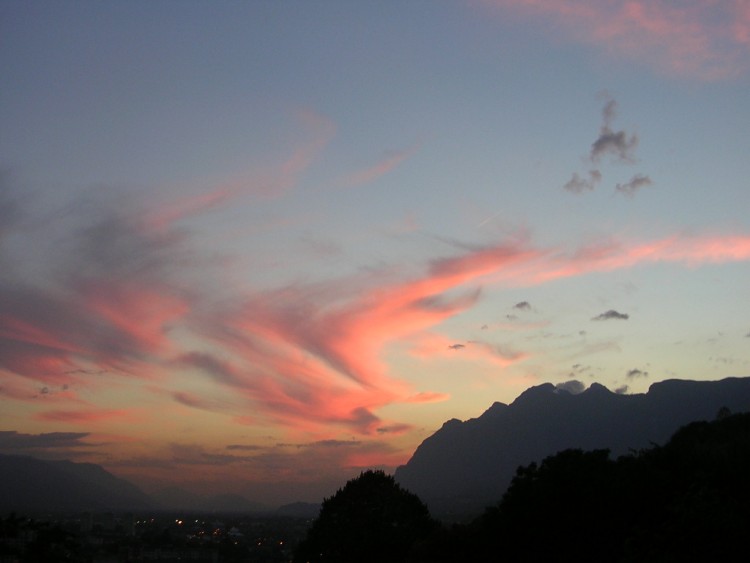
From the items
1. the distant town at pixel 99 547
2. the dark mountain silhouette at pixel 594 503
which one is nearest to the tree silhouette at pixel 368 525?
the dark mountain silhouette at pixel 594 503

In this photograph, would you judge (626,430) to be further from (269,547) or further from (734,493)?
(734,493)

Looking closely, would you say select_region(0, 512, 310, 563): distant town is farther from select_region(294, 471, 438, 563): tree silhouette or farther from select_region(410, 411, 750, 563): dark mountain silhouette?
select_region(410, 411, 750, 563): dark mountain silhouette

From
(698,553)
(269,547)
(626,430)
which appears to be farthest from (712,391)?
(698,553)

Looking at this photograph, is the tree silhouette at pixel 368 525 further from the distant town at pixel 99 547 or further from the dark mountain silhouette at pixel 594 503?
the distant town at pixel 99 547

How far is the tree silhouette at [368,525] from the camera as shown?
1519 inches

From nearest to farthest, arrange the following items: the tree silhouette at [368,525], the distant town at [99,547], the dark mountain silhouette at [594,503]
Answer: the distant town at [99,547] → the dark mountain silhouette at [594,503] → the tree silhouette at [368,525]

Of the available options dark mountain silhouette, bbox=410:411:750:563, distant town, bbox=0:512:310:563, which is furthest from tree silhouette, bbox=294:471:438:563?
distant town, bbox=0:512:310:563

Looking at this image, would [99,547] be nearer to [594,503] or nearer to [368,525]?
[368,525]

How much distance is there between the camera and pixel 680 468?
31.3 metres

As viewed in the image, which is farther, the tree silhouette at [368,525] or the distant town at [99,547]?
the tree silhouette at [368,525]

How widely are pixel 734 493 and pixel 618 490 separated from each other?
4085 millimetres

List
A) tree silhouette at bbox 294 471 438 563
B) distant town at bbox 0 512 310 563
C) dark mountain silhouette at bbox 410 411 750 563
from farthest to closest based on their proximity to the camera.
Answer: tree silhouette at bbox 294 471 438 563 < dark mountain silhouette at bbox 410 411 750 563 < distant town at bbox 0 512 310 563

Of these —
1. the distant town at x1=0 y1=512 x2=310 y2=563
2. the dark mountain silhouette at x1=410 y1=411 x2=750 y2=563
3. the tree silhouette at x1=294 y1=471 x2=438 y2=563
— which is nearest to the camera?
the distant town at x1=0 y1=512 x2=310 y2=563

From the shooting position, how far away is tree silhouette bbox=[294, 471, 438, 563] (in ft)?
127
